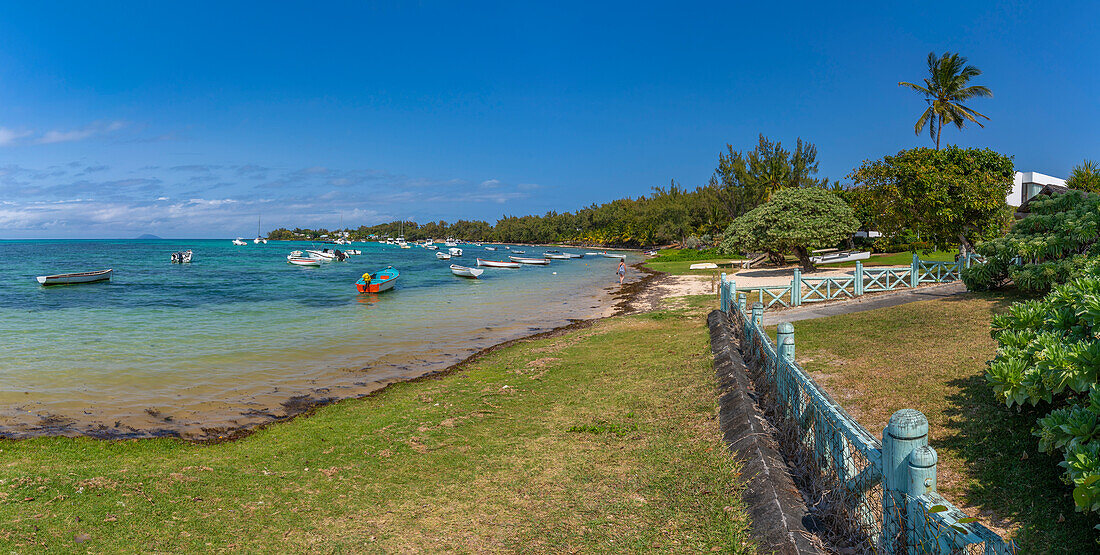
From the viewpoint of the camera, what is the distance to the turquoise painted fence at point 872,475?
306cm

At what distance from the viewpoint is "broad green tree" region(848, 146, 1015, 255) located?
843 inches

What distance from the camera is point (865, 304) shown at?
56.7 feet

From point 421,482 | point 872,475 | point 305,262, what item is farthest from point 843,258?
point 305,262

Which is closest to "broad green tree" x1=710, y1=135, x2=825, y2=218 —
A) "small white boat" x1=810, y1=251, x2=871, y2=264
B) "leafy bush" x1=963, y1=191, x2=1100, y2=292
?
"small white boat" x1=810, y1=251, x2=871, y2=264

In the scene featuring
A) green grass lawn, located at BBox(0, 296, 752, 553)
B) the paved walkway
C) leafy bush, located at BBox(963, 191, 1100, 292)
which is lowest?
green grass lawn, located at BBox(0, 296, 752, 553)

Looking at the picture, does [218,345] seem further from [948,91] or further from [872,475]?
[948,91]

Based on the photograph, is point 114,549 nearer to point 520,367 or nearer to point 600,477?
point 600,477

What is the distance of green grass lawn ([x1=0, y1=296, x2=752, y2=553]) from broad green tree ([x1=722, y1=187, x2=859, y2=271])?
24066 mm

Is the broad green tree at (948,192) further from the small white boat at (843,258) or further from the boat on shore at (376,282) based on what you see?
the boat on shore at (376,282)

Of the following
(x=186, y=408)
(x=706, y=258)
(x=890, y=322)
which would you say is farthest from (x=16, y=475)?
(x=706, y=258)

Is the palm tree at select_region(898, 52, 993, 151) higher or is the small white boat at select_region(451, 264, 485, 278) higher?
the palm tree at select_region(898, 52, 993, 151)

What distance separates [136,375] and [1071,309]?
1839 centimetres

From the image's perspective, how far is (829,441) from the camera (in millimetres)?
5004

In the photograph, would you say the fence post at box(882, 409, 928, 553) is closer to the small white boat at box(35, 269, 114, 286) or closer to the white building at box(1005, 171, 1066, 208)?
the small white boat at box(35, 269, 114, 286)
